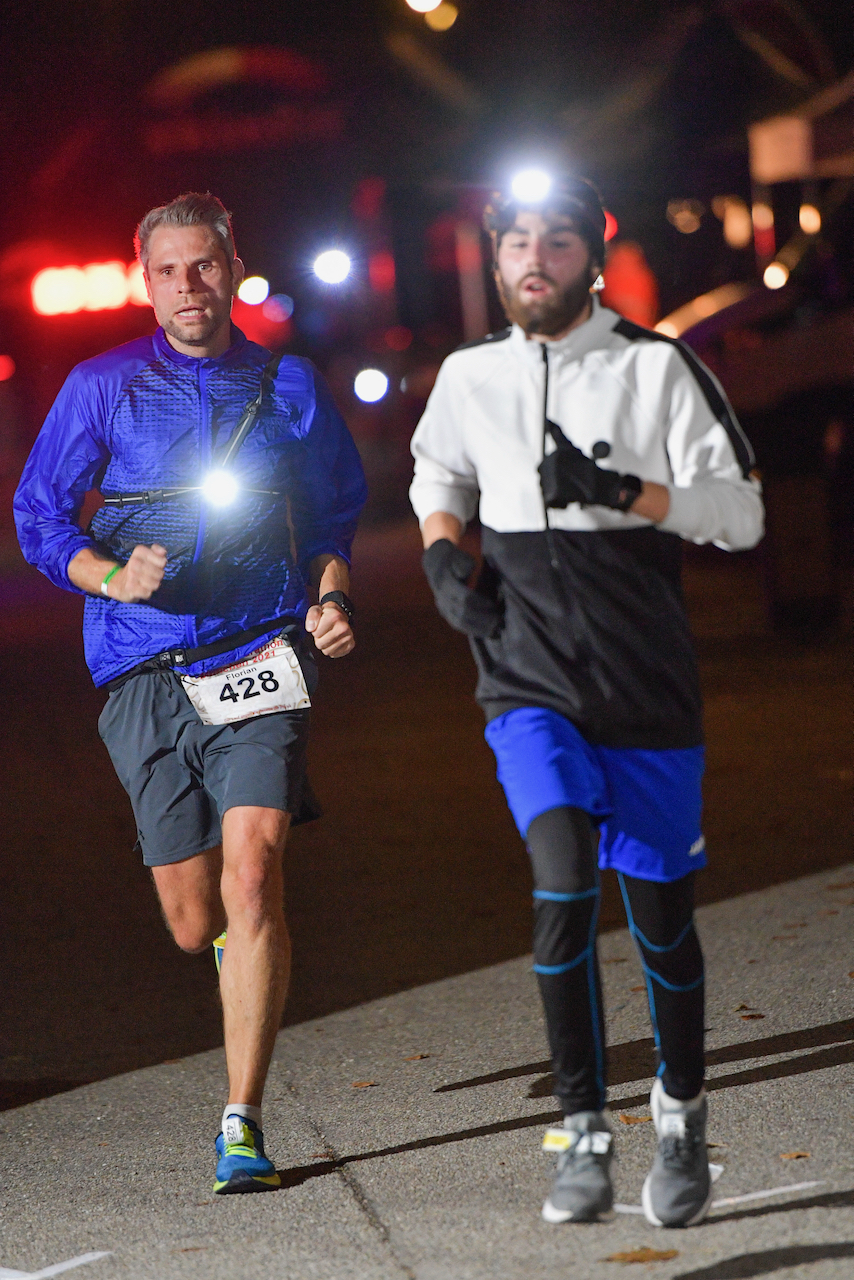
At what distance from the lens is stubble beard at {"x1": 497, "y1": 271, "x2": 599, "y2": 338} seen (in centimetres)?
345

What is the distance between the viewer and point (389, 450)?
26.2 meters

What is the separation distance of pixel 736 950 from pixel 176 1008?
1.88 meters

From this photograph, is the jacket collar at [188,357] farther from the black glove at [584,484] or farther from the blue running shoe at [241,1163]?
the blue running shoe at [241,1163]

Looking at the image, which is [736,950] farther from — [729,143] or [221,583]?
[729,143]

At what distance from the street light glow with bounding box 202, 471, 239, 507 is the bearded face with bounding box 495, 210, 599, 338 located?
3.25 feet

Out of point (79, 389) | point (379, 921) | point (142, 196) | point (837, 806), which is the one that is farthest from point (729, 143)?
point (142, 196)

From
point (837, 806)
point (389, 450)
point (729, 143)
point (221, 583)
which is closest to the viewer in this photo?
point (221, 583)

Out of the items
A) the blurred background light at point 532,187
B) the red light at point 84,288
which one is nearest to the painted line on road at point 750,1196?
the blurred background light at point 532,187

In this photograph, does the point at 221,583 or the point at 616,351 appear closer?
the point at 616,351

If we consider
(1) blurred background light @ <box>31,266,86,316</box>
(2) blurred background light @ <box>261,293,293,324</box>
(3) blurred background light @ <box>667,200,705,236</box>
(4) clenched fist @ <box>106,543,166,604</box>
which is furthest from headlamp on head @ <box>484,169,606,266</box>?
(1) blurred background light @ <box>31,266,86,316</box>

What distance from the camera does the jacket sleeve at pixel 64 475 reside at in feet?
13.8

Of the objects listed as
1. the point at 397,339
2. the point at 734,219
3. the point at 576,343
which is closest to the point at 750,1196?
the point at 576,343

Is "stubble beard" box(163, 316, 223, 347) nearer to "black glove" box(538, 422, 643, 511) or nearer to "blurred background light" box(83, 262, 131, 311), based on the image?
"black glove" box(538, 422, 643, 511)

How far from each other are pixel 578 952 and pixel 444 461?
1.02 metres
